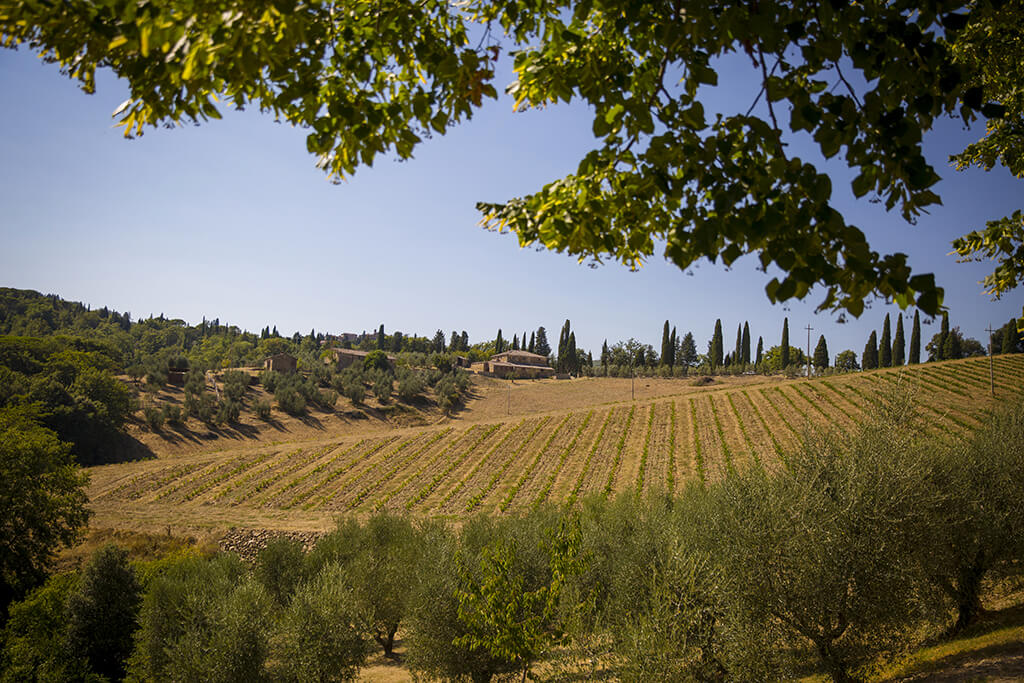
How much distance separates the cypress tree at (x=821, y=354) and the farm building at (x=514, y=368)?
137ft

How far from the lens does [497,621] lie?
28.6 ft

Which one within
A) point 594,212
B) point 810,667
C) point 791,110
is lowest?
point 810,667

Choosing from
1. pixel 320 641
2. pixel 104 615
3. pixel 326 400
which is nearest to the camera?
pixel 320 641

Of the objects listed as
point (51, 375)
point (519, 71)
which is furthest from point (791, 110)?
point (51, 375)

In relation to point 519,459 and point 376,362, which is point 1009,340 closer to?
point 519,459

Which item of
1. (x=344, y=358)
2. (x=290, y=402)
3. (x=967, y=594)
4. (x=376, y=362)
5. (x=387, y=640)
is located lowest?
(x=387, y=640)

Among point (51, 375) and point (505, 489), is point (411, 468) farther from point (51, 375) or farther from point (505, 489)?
point (51, 375)

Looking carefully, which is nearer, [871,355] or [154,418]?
[154,418]

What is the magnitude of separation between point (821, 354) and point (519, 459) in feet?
210

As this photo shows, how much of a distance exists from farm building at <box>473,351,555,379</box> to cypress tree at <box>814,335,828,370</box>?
4180 cm

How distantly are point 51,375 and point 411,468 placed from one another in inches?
Result: 1463

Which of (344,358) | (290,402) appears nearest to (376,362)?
(344,358)

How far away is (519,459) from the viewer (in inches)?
1481

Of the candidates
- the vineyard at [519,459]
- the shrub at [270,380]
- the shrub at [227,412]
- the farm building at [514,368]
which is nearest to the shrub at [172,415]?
the shrub at [227,412]
